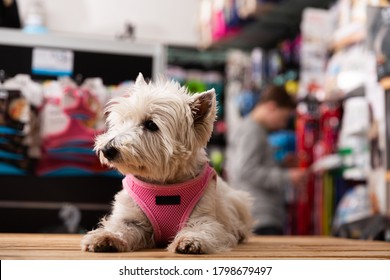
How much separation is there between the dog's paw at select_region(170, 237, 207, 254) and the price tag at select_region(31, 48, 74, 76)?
175cm

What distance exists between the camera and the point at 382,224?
2.83 metres

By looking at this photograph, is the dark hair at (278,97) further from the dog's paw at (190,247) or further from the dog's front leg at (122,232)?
the dog's paw at (190,247)

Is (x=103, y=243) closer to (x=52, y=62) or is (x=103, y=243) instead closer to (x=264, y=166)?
(x=52, y=62)

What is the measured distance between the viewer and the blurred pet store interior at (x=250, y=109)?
302 centimetres

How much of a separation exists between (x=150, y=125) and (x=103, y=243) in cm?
42

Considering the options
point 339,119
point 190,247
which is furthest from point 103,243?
point 339,119

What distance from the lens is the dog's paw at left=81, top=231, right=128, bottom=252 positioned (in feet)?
5.17

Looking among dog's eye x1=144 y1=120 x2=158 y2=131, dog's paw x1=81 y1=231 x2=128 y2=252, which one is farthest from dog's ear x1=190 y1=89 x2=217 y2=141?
dog's paw x1=81 y1=231 x2=128 y2=252

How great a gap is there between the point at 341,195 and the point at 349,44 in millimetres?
1088

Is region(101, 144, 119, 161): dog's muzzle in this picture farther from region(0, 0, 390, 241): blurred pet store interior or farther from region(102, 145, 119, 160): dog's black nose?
region(0, 0, 390, 241): blurred pet store interior

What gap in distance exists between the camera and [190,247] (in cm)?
161

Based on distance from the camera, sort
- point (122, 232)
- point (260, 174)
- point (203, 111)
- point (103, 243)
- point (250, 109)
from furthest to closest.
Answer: point (250, 109), point (260, 174), point (203, 111), point (122, 232), point (103, 243)

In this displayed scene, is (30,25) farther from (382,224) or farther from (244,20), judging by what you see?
(382,224)
